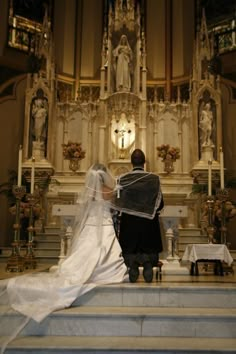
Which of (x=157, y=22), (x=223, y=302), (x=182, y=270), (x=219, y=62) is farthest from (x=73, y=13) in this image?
(x=223, y=302)

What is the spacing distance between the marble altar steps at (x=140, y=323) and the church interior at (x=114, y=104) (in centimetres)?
433

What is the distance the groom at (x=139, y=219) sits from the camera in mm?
6203

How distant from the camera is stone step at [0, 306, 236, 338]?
4.80 metres

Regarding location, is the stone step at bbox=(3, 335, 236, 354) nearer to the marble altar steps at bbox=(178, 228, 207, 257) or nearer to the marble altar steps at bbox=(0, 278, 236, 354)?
the marble altar steps at bbox=(0, 278, 236, 354)

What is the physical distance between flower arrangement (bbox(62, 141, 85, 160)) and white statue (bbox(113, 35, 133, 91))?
83.4 inches

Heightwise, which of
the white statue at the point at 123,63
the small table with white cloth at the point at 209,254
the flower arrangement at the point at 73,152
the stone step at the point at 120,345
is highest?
the white statue at the point at 123,63

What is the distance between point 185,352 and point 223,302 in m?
1.32

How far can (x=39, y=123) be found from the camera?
12.5 meters

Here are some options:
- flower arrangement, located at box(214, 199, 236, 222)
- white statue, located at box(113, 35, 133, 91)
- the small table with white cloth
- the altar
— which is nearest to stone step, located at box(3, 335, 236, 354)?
the small table with white cloth

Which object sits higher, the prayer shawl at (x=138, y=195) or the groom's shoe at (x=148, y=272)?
the prayer shawl at (x=138, y=195)

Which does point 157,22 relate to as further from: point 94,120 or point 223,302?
point 223,302

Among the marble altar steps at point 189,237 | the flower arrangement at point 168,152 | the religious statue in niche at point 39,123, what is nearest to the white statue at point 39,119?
the religious statue in niche at point 39,123

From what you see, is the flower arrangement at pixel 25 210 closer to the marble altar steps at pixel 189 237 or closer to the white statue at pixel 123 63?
the marble altar steps at pixel 189 237

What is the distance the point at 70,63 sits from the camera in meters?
15.0
